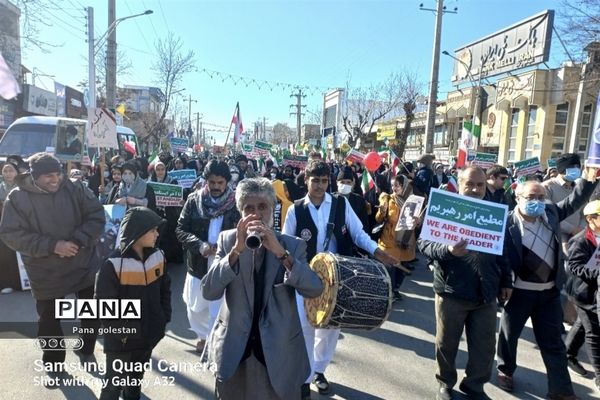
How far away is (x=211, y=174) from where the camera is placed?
13.1 ft

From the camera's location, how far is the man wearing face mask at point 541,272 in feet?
11.6

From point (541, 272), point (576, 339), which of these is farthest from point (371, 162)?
point (541, 272)

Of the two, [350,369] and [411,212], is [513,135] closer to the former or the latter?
[411,212]

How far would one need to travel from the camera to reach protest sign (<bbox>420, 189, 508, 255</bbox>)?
3.12 meters

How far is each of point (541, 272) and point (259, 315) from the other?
259 centimetres

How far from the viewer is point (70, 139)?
10.2m

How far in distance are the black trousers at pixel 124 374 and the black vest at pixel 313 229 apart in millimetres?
1514

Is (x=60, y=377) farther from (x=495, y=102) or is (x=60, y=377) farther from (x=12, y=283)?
(x=495, y=102)

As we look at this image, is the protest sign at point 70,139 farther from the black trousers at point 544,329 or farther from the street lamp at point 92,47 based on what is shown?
the black trousers at point 544,329

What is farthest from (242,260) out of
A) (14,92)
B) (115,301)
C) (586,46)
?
(586,46)

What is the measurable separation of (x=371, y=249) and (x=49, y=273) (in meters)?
2.78

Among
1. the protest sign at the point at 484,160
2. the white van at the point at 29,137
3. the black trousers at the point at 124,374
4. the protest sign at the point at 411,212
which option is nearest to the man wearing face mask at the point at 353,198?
the protest sign at the point at 411,212

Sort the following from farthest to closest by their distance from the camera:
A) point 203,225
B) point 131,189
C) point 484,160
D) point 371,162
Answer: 1. point 484,160
2. point 371,162
3. point 131,189
4. point 203,225

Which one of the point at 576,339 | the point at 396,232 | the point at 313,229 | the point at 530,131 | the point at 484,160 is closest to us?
the point at 313,229
